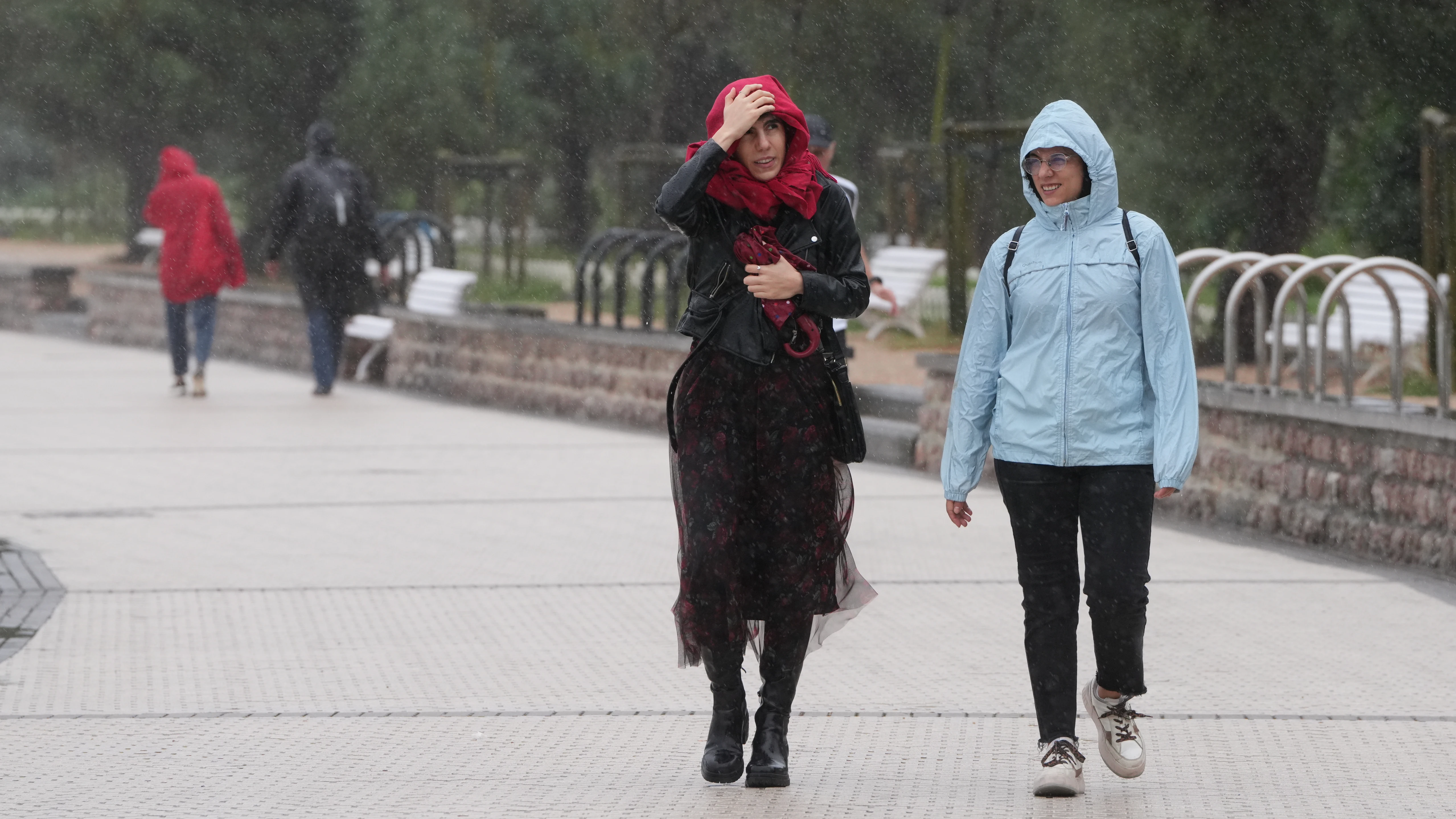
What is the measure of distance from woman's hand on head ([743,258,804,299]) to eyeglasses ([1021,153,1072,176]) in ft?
1.83

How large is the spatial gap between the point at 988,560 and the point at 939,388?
9.04 feet

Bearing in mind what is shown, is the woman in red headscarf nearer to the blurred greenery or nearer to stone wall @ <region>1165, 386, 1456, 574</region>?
stone wall @ <region>1165, 386, 1456, 574</region>

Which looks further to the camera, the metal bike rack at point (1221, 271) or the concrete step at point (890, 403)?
the concrete step at point (890, 403)

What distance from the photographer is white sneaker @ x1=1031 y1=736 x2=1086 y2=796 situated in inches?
184

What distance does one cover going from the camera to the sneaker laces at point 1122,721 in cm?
481

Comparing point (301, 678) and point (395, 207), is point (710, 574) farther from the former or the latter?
point (395, 207)

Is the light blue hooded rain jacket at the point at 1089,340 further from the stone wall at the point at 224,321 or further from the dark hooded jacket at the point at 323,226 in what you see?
the stone wall at the point at 224,321

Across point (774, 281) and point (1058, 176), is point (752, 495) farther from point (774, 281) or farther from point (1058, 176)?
point (1058, 176)

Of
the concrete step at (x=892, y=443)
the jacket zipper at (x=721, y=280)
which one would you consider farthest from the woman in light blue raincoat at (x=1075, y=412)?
the concrete step at (x=892, y=443)

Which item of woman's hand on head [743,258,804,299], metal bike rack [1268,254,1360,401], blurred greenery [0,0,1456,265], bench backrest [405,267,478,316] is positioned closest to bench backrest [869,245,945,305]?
blurred greenery [0,0,1456,265]

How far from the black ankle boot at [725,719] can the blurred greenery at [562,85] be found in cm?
1230

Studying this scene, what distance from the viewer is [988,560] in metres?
8.30

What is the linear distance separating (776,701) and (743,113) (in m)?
1.33

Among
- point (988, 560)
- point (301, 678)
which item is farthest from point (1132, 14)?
point (301, 678)
